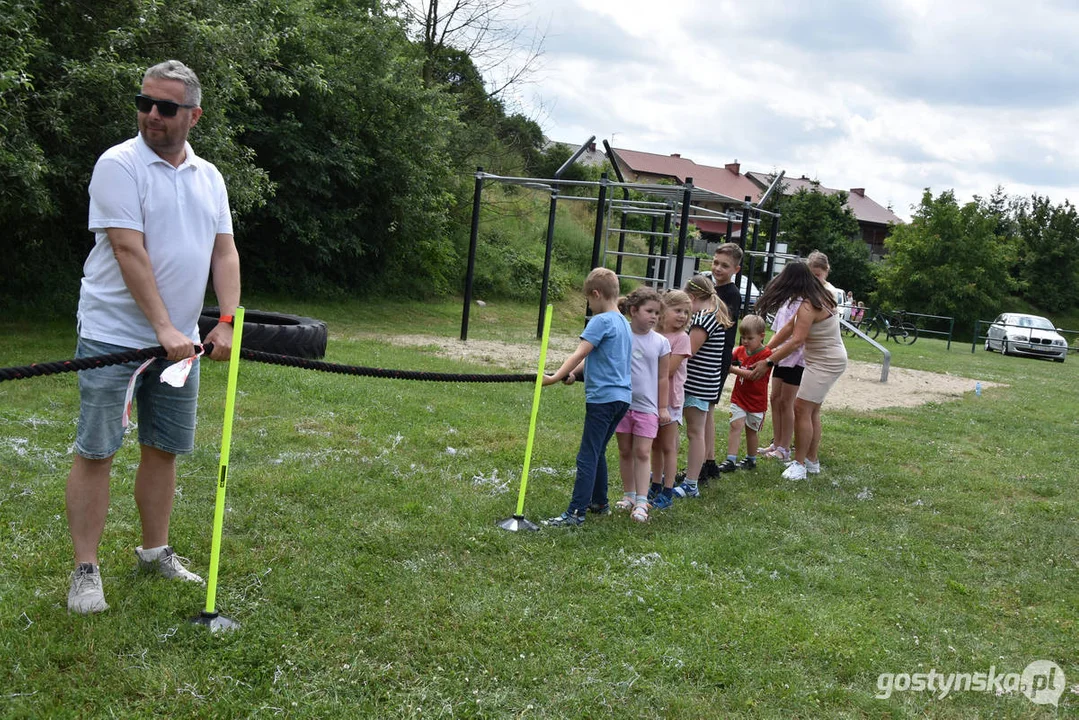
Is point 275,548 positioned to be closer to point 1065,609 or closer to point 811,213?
point 1065,609

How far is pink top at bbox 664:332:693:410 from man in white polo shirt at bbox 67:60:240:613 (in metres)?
2.74

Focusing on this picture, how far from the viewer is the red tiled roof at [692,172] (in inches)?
2290

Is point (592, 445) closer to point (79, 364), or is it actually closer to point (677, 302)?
point (677, 302)

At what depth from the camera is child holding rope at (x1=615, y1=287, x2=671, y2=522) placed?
4.68 m

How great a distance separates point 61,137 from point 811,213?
43.9 metres

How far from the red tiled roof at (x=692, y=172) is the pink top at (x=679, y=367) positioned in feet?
174

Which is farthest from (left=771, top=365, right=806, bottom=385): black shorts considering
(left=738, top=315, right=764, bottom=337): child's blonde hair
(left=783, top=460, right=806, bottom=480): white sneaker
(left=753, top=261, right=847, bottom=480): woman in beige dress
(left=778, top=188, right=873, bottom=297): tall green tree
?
(left=778, top=188, right=873, bottom=297): tall green tree

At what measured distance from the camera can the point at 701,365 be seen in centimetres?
540

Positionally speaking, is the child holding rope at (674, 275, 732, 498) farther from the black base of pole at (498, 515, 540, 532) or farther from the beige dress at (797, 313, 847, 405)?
the black base of pole at (498, 515, 540, 532)

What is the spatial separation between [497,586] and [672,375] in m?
2.01

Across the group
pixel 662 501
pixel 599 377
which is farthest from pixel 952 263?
pixel 599 377

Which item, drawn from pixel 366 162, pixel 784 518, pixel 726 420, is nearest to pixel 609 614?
pixel 784 518

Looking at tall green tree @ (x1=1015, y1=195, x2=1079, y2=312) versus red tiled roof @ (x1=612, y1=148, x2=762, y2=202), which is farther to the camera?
red tiled roof @ (x1=612, y1=148, x2=762, y2=202)

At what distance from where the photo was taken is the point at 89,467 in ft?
9.58
